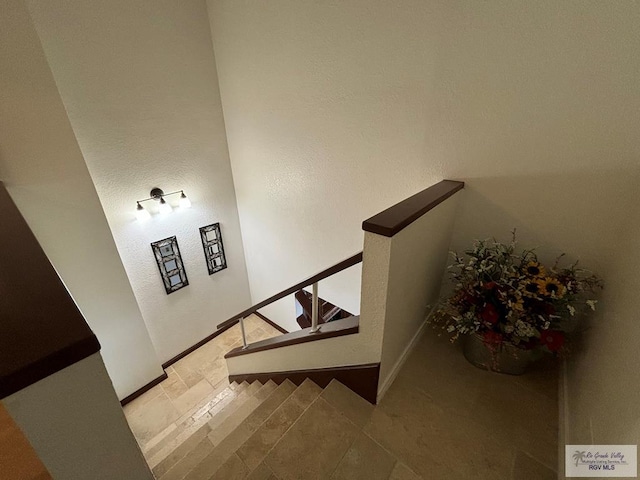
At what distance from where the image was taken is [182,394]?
3.04 metres

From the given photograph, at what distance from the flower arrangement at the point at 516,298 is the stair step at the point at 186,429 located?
2.08 meters

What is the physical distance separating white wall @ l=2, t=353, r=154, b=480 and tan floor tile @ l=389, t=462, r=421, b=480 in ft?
3.31

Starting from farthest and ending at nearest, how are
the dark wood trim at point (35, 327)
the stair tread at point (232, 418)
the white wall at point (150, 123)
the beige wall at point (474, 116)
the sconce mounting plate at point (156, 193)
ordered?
the sconce mounting plate at point (156, 193) < the white wall at point (150, 123) < the stair tread at point (232, 418) < the beige wall at point (474, 116) < the dark wood trim at point (35, 327)

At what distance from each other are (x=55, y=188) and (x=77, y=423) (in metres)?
2.25

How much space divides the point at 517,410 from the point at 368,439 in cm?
77

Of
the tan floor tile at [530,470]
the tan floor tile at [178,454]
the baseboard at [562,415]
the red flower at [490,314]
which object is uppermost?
the red flower at [490,314]

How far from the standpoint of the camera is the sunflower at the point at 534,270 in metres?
1.25

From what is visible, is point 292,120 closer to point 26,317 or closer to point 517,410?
point 26,317

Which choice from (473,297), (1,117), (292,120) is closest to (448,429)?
(473,297)

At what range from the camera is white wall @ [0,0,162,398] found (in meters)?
1.76

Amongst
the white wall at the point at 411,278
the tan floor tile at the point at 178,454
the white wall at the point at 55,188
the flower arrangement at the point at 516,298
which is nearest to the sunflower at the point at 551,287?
the flower arrangement at the point at 516,298

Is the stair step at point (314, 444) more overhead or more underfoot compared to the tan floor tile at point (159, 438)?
more overhead

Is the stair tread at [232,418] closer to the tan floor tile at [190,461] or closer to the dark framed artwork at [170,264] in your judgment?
the tan floor tile at [190,461]

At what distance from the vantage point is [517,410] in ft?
4.45
